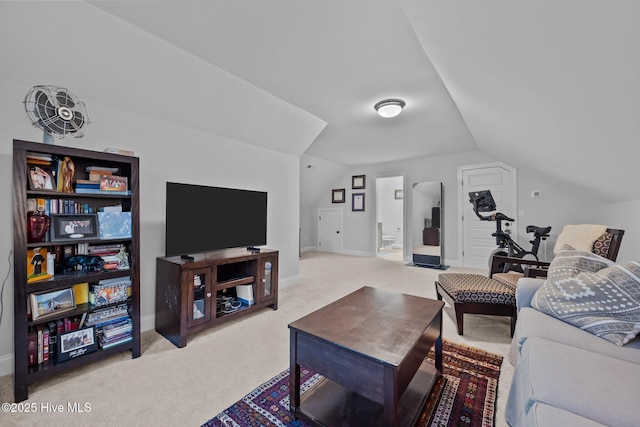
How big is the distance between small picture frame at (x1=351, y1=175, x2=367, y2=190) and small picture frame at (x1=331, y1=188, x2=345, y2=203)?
35 centimetres

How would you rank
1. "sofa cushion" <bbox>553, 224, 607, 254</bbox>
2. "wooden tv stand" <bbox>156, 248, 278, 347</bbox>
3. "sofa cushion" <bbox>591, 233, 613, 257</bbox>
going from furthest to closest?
"sofa cushion" <bbox>553, 224, 607, 254</bbox> < "sofa cushion" <bbox>591, 233, 613, 257</bbox> < "wooden tv stand" <bbox>156, 248, 278, 347</bbox>

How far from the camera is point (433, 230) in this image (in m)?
5.41

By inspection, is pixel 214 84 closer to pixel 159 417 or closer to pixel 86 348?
pixel 86 348

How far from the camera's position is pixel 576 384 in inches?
35.9

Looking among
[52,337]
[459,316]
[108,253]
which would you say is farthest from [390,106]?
[52,337]

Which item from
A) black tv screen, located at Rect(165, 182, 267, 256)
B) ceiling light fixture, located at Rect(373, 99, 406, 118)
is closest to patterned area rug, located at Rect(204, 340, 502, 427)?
black tv screen, located at Rect(165, 182, 267, 256)

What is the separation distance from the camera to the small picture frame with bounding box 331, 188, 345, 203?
6.88 meters

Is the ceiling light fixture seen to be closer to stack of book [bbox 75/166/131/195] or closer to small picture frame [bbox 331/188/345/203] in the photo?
stack of book [bbox 75/166/131/195]

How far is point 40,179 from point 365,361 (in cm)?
222

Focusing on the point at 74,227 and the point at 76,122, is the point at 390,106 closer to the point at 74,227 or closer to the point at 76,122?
the point at 76,122

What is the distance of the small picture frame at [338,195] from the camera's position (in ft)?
22.6

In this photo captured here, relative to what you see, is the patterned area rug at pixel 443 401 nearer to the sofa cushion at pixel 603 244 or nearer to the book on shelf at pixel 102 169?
the sofa cushion at pixel 603 244

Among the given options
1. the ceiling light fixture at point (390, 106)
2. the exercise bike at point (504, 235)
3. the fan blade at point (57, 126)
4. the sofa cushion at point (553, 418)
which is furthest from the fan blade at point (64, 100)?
the exercise bike at point (504, 235)

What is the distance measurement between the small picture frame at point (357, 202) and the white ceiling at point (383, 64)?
3.43 meters
